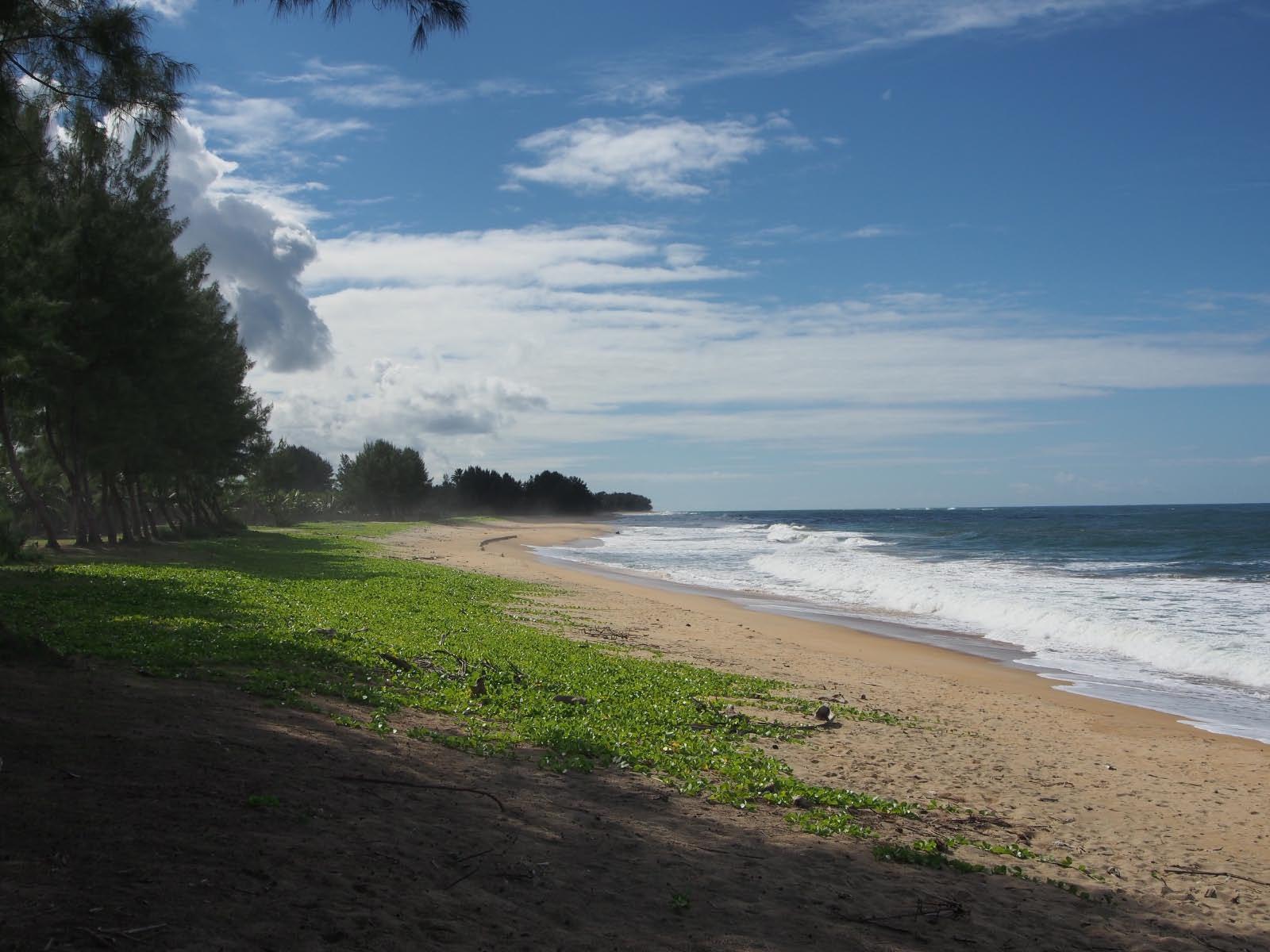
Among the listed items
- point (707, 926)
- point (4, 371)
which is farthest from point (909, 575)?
point (707, 926)

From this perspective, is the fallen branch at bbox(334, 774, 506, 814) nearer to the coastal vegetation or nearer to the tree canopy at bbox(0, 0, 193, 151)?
the coastal vegetation

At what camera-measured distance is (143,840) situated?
15.2 ft

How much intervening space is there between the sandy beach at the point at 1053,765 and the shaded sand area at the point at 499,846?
46mm

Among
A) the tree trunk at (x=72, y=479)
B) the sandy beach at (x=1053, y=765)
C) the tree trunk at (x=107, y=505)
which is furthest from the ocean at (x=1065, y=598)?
the tree trunk at (x=72, y=479)

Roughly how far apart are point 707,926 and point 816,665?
1072cm

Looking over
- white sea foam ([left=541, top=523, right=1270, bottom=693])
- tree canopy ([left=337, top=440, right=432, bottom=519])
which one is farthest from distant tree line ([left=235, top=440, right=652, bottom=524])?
white sea foam ([left=541, top=523, right=1270, bottom=693])

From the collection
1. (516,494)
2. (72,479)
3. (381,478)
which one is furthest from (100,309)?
(516,494)

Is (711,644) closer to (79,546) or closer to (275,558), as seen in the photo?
(275,558)

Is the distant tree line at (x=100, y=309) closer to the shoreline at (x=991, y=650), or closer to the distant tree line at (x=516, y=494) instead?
the shoreline at (x=991, y=650)

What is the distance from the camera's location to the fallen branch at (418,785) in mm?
6215

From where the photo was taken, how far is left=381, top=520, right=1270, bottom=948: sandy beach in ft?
21.9

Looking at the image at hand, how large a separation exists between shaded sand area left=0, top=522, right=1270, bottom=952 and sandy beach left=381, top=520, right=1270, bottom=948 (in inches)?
1.8

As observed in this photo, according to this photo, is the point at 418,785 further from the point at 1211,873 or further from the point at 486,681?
the point at 1211,873

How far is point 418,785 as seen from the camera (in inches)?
251
